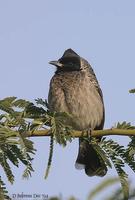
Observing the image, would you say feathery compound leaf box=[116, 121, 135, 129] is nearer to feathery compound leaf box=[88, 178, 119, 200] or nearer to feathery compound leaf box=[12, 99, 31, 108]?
feathery compound leaf box=[12, 99, 31, 108]

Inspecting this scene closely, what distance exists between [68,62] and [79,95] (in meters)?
1.09


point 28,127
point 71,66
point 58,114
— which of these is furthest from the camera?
→ point 71,66

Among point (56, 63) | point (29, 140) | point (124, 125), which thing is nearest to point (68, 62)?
point (56, 63)

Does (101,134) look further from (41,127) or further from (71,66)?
(71,66)

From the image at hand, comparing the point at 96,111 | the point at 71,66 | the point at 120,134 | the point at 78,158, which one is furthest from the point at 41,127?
the point at 71,66

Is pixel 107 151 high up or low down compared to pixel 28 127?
down

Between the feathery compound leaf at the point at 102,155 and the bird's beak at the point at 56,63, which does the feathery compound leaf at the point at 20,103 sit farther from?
the bird's beak at the point at 56,63

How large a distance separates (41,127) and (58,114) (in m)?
0.13

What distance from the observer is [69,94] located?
666 cm

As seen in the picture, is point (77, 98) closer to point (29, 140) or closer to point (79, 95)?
point (79, 95)

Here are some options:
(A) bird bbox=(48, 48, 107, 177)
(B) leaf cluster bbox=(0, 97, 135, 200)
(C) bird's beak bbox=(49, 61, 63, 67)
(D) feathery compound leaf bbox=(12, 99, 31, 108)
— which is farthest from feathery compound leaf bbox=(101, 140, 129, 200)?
(C) bird's beak bbox=(49, 61, 63, 67)

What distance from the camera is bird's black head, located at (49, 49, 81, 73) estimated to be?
7508 millimetres

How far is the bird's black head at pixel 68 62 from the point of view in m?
7.51

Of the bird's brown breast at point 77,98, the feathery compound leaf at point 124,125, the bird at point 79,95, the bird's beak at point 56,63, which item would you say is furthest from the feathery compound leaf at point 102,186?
the bird's beak at point 56,63
